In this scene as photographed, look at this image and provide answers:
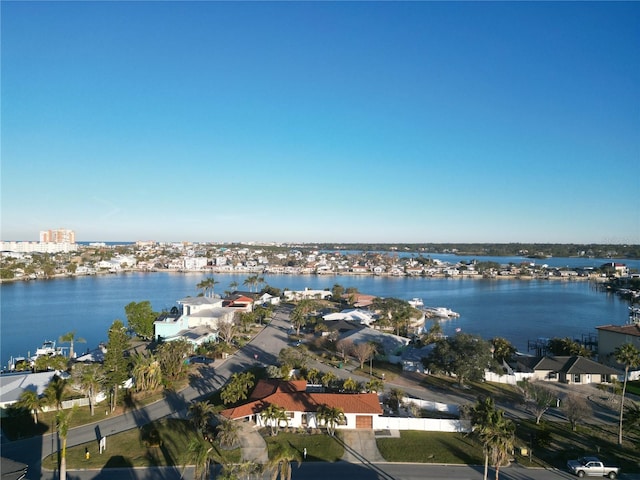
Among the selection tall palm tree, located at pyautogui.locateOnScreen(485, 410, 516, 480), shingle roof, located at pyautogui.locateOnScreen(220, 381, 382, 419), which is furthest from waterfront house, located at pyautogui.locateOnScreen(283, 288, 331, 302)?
tall palm tree, located at pyautogui.locateOnScreen(485, 410, 516, 480)

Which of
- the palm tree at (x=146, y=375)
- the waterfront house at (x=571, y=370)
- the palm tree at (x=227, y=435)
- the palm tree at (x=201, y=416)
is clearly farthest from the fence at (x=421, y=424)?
the palm tree at (x=146, y=375)

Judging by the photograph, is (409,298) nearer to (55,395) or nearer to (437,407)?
(437,407)

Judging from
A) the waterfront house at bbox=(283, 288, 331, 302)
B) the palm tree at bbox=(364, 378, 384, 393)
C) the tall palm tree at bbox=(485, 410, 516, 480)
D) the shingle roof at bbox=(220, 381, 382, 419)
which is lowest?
the waterfront house at bbox=(283, 288, 331, 302)

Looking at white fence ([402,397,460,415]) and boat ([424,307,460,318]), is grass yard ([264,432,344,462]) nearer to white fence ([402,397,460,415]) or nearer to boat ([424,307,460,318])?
white fence ([402,397,460,415])

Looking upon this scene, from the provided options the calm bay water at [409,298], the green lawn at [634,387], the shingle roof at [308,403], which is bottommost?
the calm bay water at [409,298]

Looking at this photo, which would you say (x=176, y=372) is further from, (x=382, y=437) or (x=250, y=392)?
(x=382, y=437)

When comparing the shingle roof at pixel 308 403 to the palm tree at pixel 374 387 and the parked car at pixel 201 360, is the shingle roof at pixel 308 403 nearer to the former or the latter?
the palm tree at pixel 374 387

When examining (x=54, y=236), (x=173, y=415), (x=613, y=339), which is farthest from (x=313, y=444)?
(x=54, y=236)
